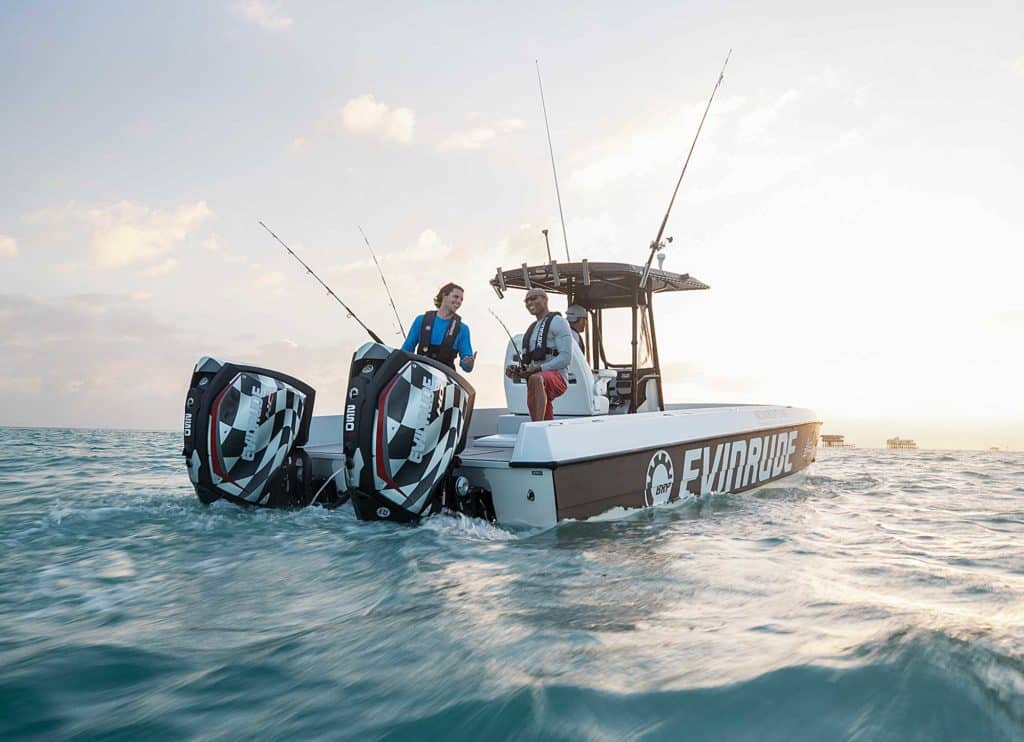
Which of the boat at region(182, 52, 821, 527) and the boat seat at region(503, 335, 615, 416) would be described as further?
the boat seat at region(503, 335, 615, 416)

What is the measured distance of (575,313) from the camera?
22.0 feet

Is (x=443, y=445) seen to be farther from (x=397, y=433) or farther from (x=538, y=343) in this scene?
(x=538, y=343)

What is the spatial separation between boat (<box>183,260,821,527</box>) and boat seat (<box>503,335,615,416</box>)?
0.01 m

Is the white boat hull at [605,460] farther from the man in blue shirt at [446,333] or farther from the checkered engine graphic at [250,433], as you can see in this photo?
the man in blue shirt at [446,333]

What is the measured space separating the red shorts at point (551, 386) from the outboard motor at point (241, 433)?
6.19 ft

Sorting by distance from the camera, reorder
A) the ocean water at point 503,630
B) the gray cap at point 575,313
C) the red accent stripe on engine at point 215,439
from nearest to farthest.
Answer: the ocean water at point 503,630 → the red accent stripe on engine at point 215,439 → the gray cap at point 575,313

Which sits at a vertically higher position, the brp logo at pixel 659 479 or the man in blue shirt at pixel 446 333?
the man in blue shirt at pixel 446 333

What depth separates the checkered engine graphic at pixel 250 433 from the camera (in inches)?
177

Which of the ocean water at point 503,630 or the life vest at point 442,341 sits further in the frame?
the life vest at point 442,341

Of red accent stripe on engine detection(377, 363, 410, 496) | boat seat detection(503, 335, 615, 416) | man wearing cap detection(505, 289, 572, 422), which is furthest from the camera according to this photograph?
boat seat detection(503, 335, 615, 416)

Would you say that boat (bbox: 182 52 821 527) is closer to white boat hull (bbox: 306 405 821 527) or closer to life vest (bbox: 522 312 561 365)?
white boat hull (bbox: 306 405 821 527)

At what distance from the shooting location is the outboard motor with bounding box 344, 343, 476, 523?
153 inches

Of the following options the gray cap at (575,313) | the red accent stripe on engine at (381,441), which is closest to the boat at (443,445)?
the red accent stripe on engine at (381,441)

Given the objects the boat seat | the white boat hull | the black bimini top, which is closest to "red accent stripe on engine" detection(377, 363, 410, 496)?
the white boat hull
